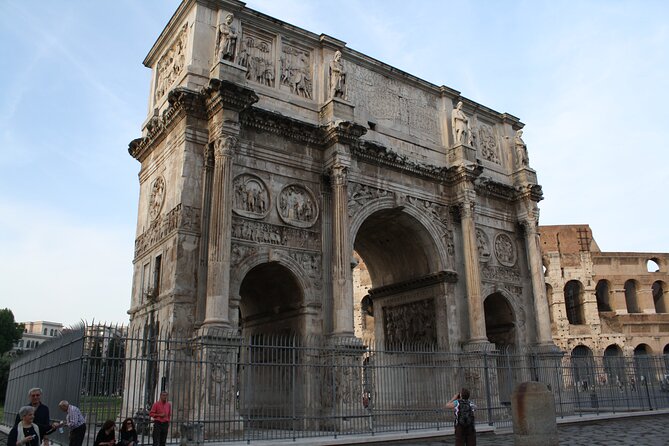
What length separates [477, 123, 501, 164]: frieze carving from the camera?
20070 millimetres

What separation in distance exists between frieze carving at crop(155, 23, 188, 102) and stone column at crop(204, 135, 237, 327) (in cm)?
331

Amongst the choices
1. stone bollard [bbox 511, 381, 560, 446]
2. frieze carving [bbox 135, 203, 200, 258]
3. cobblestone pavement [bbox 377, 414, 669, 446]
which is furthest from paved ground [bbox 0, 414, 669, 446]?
frieze carving [bbox 135, 203, 200, 258]

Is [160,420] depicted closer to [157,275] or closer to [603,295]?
[157,275]

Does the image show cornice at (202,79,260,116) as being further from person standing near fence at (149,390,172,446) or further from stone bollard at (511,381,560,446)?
stone bollard at (511,381,560,446)

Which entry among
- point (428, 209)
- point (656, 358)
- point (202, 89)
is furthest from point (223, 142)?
point (656, 358)

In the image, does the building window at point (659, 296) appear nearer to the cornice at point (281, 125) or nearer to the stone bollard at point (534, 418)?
the cornice at point (281, 125)

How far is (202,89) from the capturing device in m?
13.4

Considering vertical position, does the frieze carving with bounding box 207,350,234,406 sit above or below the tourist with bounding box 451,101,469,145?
below

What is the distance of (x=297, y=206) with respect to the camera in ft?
48.4

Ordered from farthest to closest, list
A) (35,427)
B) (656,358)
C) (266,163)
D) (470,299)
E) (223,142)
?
(656,358)
(470,299)
(266,163)
(223,142)
(35,427)

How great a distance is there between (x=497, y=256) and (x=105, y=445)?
14718 millimetres

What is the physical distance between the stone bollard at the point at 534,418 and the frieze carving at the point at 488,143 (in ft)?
45.5

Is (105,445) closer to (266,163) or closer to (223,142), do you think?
(223,142)

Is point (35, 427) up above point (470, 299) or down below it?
below
